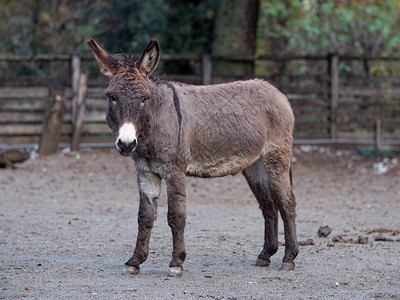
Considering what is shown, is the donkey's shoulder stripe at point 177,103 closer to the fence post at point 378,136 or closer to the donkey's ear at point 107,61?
the donkey's ear at point 107,61

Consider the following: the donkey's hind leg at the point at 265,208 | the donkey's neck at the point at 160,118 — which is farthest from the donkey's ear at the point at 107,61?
the donkey's hind leg at the point at 265,208

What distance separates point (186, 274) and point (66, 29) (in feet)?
55.0

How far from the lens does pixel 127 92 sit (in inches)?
220

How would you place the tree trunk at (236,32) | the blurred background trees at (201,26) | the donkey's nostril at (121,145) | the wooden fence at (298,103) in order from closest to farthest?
the donkey's nostril at (121,145)
the wooden fence at (298,103)
the tree trunk at (236,32)
the blurred background trees at (201,26)

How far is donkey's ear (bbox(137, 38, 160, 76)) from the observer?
579 cm

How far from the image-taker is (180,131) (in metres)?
5.95

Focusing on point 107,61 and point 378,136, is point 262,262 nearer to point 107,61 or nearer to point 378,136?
point 107,61

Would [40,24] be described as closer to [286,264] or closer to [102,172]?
[102,172]

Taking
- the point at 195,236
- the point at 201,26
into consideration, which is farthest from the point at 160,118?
the point at 201,26

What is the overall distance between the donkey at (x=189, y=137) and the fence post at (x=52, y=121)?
336 inches

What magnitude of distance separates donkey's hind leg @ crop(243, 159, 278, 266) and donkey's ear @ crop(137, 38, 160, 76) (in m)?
1.62

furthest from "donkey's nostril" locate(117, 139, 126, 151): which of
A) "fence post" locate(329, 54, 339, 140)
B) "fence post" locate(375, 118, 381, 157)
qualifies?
"fence post" locate(375, 118, 381, 157)

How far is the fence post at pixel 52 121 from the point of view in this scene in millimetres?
14469

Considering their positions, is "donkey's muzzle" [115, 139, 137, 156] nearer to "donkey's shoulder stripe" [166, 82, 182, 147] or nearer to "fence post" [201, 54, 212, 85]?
"donkey's shoulder stripe" [166, 82, 182, 147]
